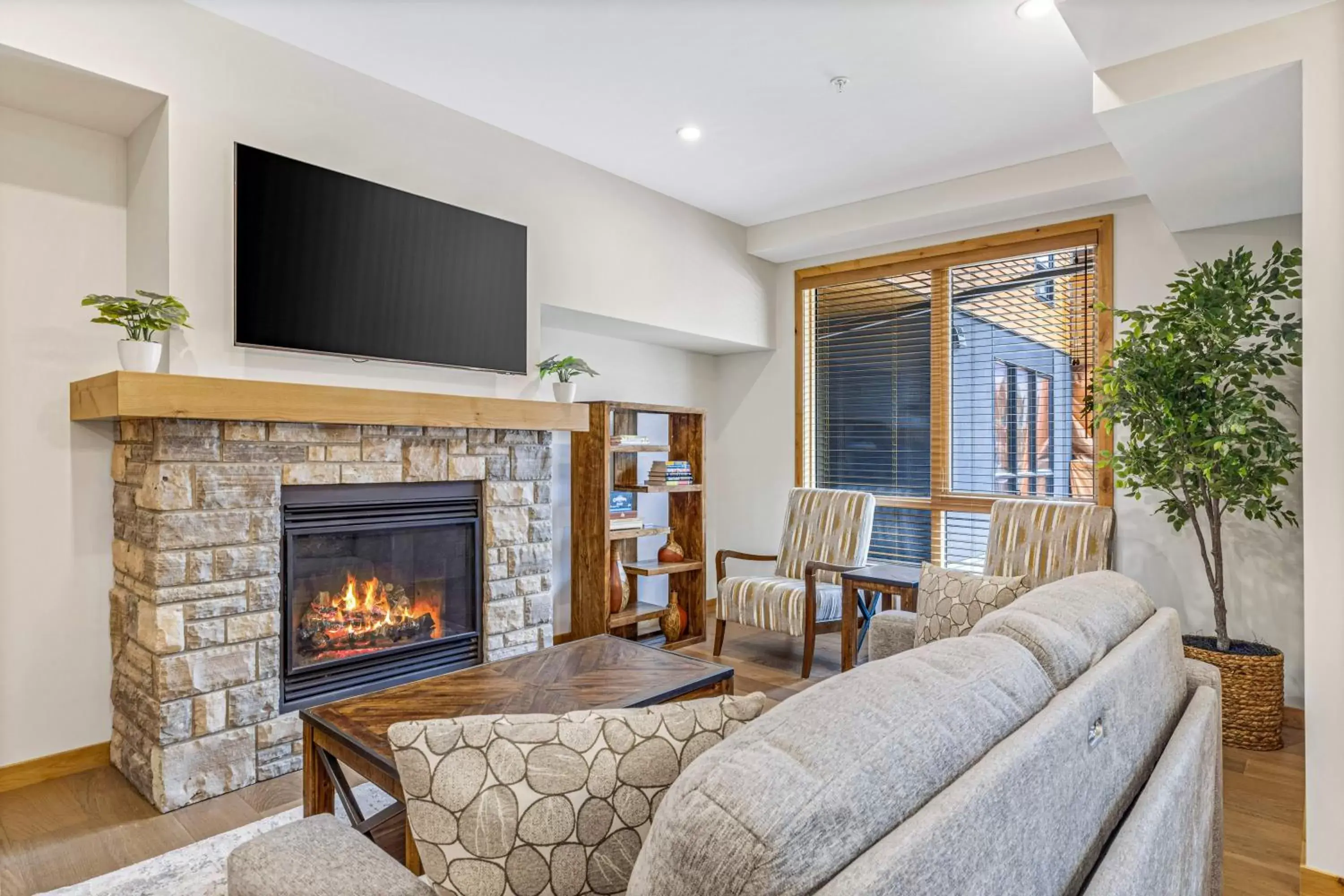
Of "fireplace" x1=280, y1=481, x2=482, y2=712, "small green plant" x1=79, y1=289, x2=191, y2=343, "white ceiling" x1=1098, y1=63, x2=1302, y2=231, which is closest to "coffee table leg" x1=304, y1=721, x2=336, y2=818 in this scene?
"fireplace" x1=280, y1=481, x2=482, y2=712

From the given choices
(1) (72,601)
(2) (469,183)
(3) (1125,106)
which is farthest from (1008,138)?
(1) (72,601)

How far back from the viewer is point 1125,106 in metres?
2.35

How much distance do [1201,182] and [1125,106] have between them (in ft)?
3.21

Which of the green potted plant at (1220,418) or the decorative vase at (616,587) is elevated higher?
the green potted plant at (1220,418)

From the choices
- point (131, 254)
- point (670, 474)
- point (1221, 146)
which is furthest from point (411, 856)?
point (1221, 146)

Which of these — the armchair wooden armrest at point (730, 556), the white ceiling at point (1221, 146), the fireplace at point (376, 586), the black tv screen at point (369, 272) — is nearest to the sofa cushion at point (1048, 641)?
the white ceiling at point (1221, 146)

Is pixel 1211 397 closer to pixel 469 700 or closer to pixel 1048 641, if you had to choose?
pixel 1048 641

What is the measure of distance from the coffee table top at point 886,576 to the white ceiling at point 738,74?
6.87 ft

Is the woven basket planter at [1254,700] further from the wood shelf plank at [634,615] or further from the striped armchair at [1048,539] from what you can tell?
the wood shelf plank at [634,615]

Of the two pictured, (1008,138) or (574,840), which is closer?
(574,840)

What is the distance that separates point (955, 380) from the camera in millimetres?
4566

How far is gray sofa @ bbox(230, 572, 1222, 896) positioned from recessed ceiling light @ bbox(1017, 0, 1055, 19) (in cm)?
208

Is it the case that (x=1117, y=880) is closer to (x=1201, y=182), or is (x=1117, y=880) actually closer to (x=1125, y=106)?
(x=1125, y=106)

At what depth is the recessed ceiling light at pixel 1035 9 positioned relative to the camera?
2527 millimetres
